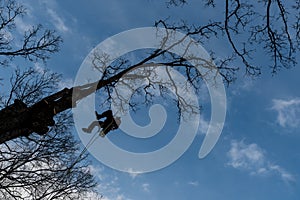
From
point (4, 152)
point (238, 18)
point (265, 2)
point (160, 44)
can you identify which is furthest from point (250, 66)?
point (4, 152)

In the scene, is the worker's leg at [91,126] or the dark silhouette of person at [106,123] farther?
the worker's leg at [91,126]

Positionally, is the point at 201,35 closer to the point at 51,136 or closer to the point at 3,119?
the point at 3,119

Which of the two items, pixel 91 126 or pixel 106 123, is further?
pixel 91 126

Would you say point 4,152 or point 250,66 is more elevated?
point 250,66

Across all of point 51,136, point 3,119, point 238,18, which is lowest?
point 3,119

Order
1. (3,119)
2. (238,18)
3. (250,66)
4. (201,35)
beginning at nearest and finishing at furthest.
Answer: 1. (3,119)
2. (238,18)
3. (250,66)
4. (201,35)

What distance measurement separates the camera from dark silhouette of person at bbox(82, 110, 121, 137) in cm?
642

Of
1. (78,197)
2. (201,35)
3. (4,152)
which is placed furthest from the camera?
(78,197)

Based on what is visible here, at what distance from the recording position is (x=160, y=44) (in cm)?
796

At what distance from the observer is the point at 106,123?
6.49 meters

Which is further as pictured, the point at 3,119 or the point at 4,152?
the point at 4,152

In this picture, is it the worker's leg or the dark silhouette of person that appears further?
the worker's leg

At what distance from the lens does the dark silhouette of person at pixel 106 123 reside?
642 cm

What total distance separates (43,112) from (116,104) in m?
2.96
